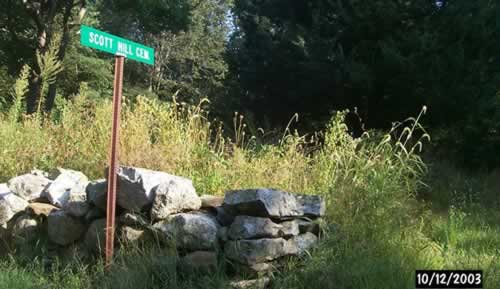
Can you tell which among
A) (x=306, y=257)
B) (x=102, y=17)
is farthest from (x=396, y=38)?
(x=102, y=17)

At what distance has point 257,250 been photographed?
3707 mm

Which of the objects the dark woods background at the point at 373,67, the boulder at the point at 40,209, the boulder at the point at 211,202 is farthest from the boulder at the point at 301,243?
the dark woods background at the point at 373,67

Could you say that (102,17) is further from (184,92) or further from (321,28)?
(321,28)

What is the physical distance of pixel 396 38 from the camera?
8.98 meters

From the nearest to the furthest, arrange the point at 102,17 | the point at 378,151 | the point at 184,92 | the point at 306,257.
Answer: the point at 306,257, the point at 378,151, the point at 102,17, the point at 184,92

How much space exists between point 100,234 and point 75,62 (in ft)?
56.8

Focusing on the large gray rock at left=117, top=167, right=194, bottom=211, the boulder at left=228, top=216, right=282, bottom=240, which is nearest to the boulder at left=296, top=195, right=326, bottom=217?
the boulder at left=228, top=216, right=282, bottom=240

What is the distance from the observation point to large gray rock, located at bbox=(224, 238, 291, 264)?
146 inches

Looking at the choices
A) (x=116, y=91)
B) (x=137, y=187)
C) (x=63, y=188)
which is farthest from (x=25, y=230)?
(x=116, y=91)

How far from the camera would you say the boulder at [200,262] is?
12.4ft

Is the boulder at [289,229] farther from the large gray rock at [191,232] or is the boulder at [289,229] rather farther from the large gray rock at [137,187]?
the large gray rock at [137,187]

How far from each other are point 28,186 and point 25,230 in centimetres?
56

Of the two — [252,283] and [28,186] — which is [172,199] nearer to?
[252,283]
